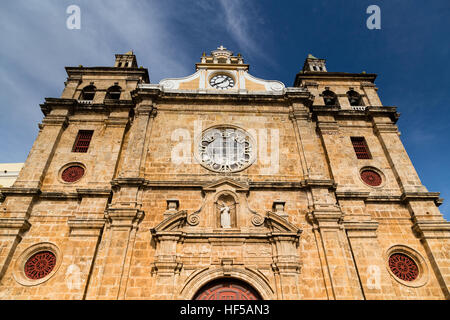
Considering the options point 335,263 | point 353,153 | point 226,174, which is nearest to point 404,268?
point 335,263

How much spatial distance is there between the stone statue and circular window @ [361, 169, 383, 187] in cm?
760

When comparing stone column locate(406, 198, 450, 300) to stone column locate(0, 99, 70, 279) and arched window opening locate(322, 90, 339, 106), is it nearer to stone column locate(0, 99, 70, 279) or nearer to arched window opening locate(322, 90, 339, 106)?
arched window opening locate(322, 90, 339, 106)

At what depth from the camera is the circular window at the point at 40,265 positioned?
11594 mm

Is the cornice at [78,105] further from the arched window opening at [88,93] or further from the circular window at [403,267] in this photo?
the circular window at [403,267]

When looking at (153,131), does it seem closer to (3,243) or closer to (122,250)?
(122,250)

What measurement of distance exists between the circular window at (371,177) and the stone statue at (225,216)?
24.9ft

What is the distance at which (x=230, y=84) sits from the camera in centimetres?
1825

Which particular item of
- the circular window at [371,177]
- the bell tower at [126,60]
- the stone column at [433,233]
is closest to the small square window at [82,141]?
the bell tower at [126,60]

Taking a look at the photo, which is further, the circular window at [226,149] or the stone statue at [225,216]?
the circular window at [226,149]

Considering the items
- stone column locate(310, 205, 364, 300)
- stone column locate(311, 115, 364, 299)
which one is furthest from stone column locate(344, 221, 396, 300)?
stone column locate(310, 205, 364, 300)

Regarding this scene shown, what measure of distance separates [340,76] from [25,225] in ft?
66.6

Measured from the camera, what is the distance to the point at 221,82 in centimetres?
1836

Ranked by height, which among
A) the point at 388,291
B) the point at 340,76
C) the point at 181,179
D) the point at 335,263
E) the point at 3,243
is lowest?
the point at 388,291

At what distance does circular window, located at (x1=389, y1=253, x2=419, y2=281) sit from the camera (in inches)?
481
